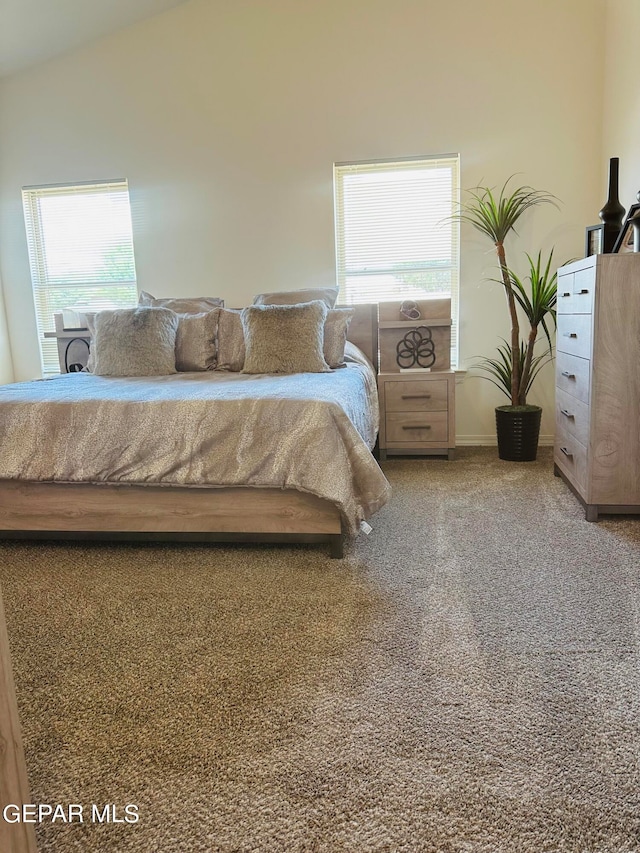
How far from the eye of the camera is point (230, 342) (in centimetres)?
344

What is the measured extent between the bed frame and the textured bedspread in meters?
0.08

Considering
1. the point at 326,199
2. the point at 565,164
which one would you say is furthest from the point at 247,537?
the point at 565,164

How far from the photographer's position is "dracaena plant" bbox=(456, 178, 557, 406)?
358 cm

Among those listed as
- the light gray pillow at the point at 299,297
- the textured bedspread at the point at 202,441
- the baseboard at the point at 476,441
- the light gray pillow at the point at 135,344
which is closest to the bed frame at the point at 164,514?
the textured bedspread at the point at 202,441

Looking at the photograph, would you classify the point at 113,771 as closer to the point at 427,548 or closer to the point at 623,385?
the point at 427,548

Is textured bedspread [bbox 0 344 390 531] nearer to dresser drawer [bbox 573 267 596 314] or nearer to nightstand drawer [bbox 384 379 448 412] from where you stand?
dresser drawer [bbox 573 267 596 314]

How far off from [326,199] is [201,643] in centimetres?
321

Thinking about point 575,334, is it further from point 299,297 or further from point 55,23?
point 55,23

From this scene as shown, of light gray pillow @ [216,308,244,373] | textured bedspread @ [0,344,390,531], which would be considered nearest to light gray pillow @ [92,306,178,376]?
light gray pillow @ [216,308,244,373]

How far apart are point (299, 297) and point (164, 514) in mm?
1855

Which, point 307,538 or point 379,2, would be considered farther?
point 379,2

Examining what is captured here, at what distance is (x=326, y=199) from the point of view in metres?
3.99

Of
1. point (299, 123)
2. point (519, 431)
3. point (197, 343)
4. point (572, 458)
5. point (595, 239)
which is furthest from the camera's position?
point (299, 123)

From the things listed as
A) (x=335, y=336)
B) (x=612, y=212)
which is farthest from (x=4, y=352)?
(x=612, y=212)
